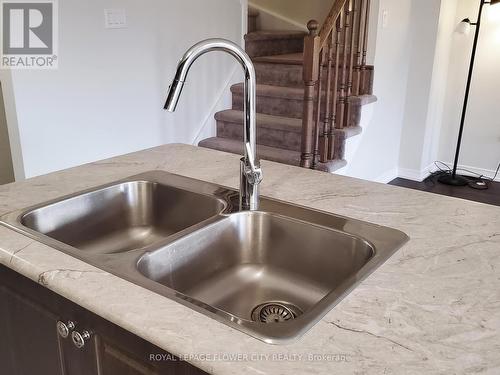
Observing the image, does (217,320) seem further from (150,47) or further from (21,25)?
(150,47)

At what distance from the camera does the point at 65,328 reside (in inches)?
38.2

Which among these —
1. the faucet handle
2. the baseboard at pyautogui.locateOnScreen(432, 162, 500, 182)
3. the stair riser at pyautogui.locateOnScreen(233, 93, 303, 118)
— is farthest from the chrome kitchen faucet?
the baseboard at pyautogui.locateOnScreen(432, 162, 500, 182)

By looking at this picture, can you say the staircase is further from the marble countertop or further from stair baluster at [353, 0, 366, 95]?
the marble countertop

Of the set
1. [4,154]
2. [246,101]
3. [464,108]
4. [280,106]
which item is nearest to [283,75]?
[280,106]

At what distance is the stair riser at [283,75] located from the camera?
12.2 feet

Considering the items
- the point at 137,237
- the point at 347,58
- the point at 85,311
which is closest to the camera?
the point at 85,311

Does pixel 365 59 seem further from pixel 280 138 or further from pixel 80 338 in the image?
pixel 80 338

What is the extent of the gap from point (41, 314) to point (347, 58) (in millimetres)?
3037

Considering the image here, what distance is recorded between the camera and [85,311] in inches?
36.6

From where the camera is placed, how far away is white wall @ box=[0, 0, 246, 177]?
8.84ft

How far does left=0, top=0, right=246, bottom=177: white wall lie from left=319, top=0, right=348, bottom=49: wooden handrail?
1.02 meters

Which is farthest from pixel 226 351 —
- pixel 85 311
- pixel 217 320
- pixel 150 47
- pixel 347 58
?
pixel 347 58

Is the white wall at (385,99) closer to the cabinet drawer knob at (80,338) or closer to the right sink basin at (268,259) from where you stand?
the right sink basin at (268,259)

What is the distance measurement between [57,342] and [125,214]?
536mm
